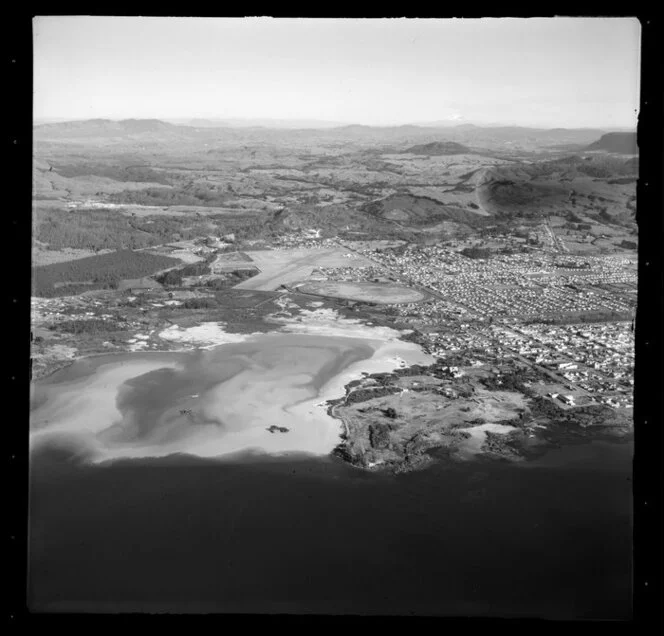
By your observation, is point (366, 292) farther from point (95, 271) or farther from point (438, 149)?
point (95, 271)

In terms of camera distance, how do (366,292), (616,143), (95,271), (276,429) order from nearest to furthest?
(616,143), (276,429), (95,271), (366,292)

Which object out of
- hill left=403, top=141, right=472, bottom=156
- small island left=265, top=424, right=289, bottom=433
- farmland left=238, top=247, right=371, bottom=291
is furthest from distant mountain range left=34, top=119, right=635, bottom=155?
small island left=265, top=424, right=289, bottom=433

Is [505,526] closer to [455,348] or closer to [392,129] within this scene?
[455,348]

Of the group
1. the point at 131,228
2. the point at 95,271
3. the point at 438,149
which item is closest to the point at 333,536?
the point at 95,271

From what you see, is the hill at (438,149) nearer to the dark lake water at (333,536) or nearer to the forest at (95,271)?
the forest at (95,271)
